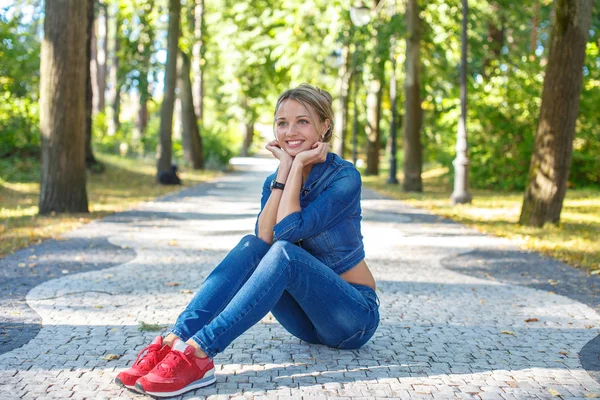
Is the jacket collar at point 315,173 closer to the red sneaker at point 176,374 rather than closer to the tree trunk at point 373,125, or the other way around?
the red sneaker at point 176,374

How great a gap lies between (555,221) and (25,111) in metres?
14.9

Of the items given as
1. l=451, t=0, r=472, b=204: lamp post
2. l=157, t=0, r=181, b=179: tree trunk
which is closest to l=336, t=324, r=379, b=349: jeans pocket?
l=451, t=0, r=472, b=204: lamp post

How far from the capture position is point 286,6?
30812 mm

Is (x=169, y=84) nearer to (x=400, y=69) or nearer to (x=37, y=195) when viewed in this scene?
(x=37, y=195)

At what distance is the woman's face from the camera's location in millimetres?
4430

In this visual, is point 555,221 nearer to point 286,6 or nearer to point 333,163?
point 333,163

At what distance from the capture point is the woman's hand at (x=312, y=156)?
439cm

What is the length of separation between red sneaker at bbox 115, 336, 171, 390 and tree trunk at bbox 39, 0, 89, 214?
9.41 m

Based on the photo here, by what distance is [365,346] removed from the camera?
4926 mm

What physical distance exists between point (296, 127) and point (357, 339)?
126 cm

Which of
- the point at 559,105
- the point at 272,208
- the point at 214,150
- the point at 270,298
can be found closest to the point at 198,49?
the point at 214,150

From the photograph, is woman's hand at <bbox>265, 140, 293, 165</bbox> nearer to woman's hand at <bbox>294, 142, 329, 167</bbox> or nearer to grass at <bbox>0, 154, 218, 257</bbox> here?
woman's hand at <bbox>294, 142, 329, 167</bbox>

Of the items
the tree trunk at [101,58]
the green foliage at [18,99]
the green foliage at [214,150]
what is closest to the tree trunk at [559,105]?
the green foliage at [18,99]

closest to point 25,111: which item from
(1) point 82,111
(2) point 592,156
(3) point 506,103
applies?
(1) point 82,111
